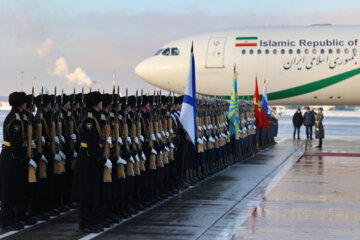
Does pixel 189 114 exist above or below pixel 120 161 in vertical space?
above

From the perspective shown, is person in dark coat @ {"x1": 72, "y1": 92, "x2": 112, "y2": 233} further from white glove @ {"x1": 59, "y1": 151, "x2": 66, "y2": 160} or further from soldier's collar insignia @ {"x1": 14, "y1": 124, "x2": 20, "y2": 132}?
white glove @ {"x1": 59, "y1": 151, "x2": 66, "y2": 160}

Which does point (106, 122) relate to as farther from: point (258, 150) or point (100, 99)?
point (258, 150)

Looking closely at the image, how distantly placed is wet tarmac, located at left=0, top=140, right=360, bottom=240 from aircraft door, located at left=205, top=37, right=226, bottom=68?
12.9 metres

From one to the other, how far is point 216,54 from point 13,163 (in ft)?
67.4

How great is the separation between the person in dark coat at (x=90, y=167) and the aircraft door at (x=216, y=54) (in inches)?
798

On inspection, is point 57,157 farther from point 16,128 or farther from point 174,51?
point 174,51

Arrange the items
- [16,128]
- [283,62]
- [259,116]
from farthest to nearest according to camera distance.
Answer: [283,62] < [259,116] < [16,128]

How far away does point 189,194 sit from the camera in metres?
12.0

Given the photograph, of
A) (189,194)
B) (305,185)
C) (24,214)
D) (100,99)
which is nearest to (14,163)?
(24,214)

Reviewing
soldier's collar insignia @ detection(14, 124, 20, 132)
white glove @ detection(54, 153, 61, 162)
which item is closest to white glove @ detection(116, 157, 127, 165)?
white glove @ detection(54, 153, 61, 162)

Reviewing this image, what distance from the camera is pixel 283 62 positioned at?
28266 mm

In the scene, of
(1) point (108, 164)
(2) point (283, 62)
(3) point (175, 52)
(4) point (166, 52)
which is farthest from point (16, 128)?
(4) point (166, 52)

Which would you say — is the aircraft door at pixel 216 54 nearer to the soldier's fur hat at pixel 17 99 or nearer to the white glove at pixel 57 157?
the white glove at pixel 57 157

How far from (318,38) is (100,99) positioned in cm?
2071
